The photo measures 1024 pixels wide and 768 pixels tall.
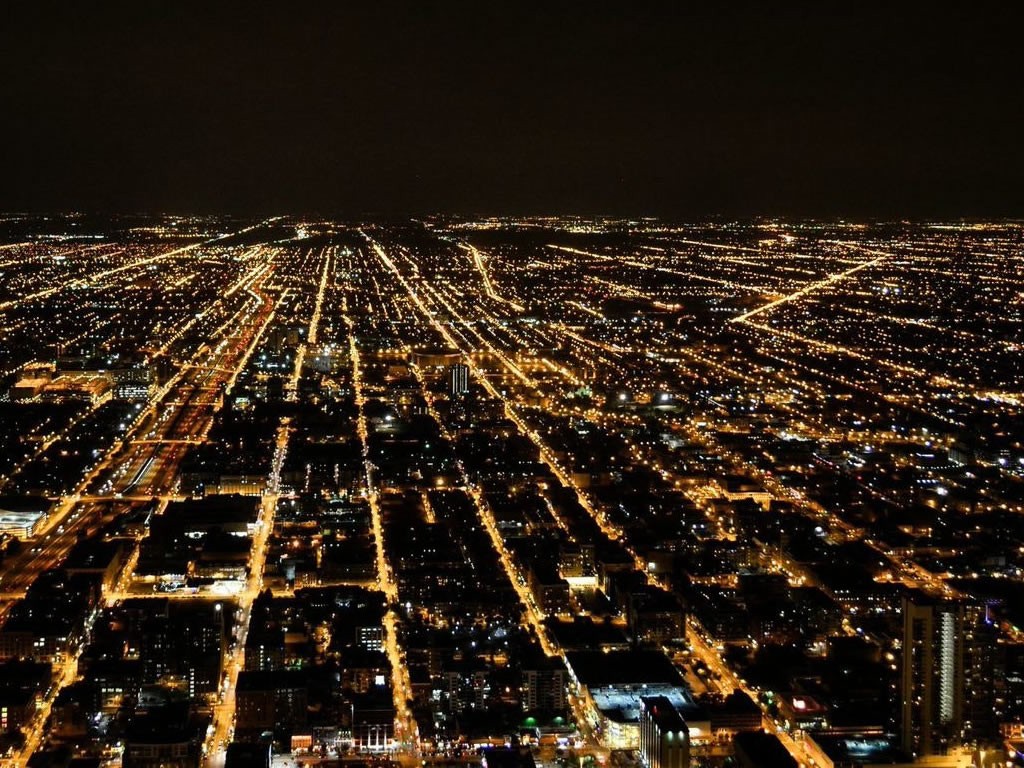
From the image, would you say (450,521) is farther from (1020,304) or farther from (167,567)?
(1020,304)

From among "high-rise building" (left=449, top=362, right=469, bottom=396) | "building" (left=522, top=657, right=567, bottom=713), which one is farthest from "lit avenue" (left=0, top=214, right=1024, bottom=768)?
"high-rise building" (left=449, top=362, right=469, bottom=396)

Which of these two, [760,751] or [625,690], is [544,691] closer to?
[625,690]

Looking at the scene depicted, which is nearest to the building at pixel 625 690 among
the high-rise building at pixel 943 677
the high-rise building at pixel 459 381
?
the high-rise building at pixel 943 677

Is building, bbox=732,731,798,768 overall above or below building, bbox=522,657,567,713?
below

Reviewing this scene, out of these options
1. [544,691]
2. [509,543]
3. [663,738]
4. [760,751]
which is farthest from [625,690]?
[509,543]

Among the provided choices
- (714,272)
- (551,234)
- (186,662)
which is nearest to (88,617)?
(186,662)

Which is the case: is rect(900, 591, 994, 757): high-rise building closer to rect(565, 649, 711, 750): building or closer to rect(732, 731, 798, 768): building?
rect(732, 731, 798, 768): building

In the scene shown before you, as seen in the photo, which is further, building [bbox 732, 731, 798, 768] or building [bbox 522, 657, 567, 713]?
building [bbox 522, 657, 567, 713]
